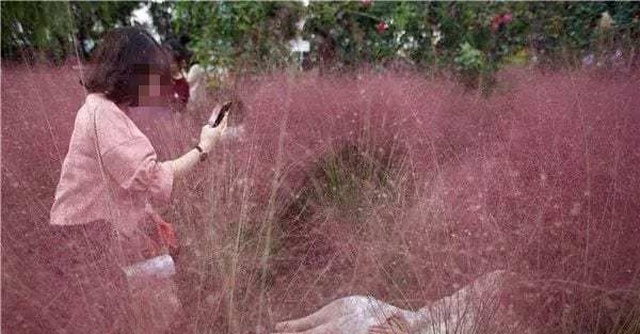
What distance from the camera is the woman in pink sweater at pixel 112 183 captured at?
1685 mm

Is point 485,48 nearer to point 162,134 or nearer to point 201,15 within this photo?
point 201,15

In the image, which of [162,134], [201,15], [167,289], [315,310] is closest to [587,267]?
[315,310]

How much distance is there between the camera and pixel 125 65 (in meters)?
2.18

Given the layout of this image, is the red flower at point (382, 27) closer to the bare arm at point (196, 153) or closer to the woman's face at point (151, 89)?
the bare arm at point (196, 153)

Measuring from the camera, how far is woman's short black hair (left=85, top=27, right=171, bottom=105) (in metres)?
2.17

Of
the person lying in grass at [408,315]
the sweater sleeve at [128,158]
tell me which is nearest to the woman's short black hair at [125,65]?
the sweater sleeve at [128,158]

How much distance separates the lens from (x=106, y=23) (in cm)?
842

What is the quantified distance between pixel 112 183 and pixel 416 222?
96 centimetres

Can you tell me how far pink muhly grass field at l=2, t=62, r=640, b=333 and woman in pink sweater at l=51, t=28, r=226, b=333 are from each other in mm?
80

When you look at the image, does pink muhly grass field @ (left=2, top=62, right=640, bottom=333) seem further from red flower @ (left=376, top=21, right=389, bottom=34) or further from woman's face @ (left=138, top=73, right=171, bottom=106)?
red flower @ (left=376, top=21, right=389, bottom=34)

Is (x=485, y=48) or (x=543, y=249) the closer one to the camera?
(x=543, y=249)

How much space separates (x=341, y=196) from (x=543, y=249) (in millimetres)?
956

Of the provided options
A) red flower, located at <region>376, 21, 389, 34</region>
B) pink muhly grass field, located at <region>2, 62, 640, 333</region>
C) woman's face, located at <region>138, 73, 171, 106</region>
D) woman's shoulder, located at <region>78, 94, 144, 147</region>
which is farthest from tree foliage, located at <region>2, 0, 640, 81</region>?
woman's shoulder, located at <region>78, 94, 144, 147</region>

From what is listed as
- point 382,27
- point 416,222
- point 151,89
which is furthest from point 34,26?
point 416,222
